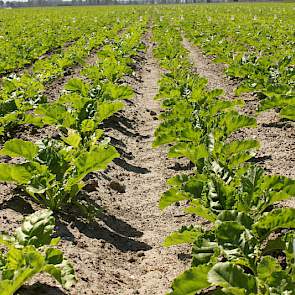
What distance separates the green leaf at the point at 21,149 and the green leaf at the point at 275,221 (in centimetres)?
206

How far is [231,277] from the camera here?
96.1 inches

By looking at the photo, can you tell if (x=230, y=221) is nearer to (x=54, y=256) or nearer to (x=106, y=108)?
(x=54, y=256)

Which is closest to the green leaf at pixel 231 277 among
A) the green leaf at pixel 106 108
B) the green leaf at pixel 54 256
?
the green leaf at pixel 54 256

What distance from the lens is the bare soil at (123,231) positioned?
3.43 metres

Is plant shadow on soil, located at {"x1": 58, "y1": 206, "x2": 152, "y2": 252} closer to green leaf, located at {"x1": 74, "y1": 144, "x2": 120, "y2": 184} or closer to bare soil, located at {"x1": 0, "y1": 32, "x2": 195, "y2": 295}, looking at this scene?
bare soil, located at {"x1": 0, "y1": 32, "x2": 195, "y2": 295}

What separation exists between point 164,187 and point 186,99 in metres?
2.24

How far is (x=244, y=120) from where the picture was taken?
5129 millimetres

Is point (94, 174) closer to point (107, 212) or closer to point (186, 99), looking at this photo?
point (107, 212)

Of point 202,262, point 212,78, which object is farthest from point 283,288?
point 212,78

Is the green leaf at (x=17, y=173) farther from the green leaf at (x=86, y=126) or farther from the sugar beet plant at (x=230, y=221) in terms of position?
the green leaf at (x=86, y=126)

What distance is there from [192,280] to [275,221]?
28.6 inches

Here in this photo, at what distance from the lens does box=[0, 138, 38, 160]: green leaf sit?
4.16 m

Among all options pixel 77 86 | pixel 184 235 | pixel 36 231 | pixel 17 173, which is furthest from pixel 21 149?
pixel 77 86

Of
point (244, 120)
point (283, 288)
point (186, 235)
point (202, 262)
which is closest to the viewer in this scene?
point (283, 288)
